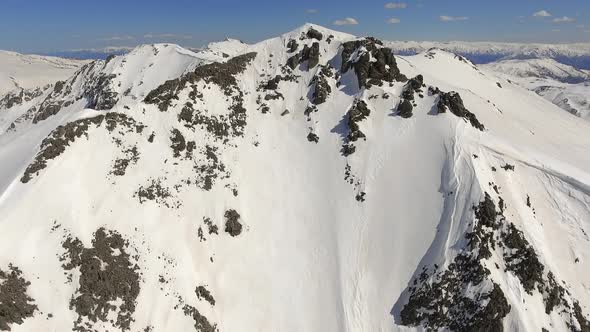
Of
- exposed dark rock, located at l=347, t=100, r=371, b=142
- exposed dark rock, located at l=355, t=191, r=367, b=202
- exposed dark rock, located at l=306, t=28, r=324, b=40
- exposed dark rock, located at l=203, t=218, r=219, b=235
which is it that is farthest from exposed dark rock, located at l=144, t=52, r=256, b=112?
exposed dark rock, located at l=355, t=191, r=367, b=202

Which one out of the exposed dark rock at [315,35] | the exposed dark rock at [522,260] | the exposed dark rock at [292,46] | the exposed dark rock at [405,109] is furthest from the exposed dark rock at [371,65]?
the exposed dark rock at [522,260]

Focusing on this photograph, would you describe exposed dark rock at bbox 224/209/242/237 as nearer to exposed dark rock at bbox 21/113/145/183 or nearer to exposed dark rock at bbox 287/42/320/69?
exposed dark rock at bbox 21/113/145/183

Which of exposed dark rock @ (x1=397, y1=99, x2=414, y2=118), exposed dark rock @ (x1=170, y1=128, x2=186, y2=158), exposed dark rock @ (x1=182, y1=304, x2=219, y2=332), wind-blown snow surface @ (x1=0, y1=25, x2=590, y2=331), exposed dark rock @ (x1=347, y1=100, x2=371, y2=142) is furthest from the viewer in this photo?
exposed dark rock @ (x1=397, y1=99, x2=414, y2=118)

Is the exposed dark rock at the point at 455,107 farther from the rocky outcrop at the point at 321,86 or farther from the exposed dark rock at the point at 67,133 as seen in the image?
the exposed dark rock at the point at 67,133

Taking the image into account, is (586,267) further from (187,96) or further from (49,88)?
(49,88)

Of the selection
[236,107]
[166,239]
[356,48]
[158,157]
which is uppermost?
[356,48]

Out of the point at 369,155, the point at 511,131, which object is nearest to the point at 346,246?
the point at 369,155

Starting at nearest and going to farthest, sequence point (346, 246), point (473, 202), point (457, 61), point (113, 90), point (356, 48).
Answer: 1. point (473, 202)
2. point (346, 246)
3. point (356, 48)
4. point (113, 90)
5. point (457, 61)
